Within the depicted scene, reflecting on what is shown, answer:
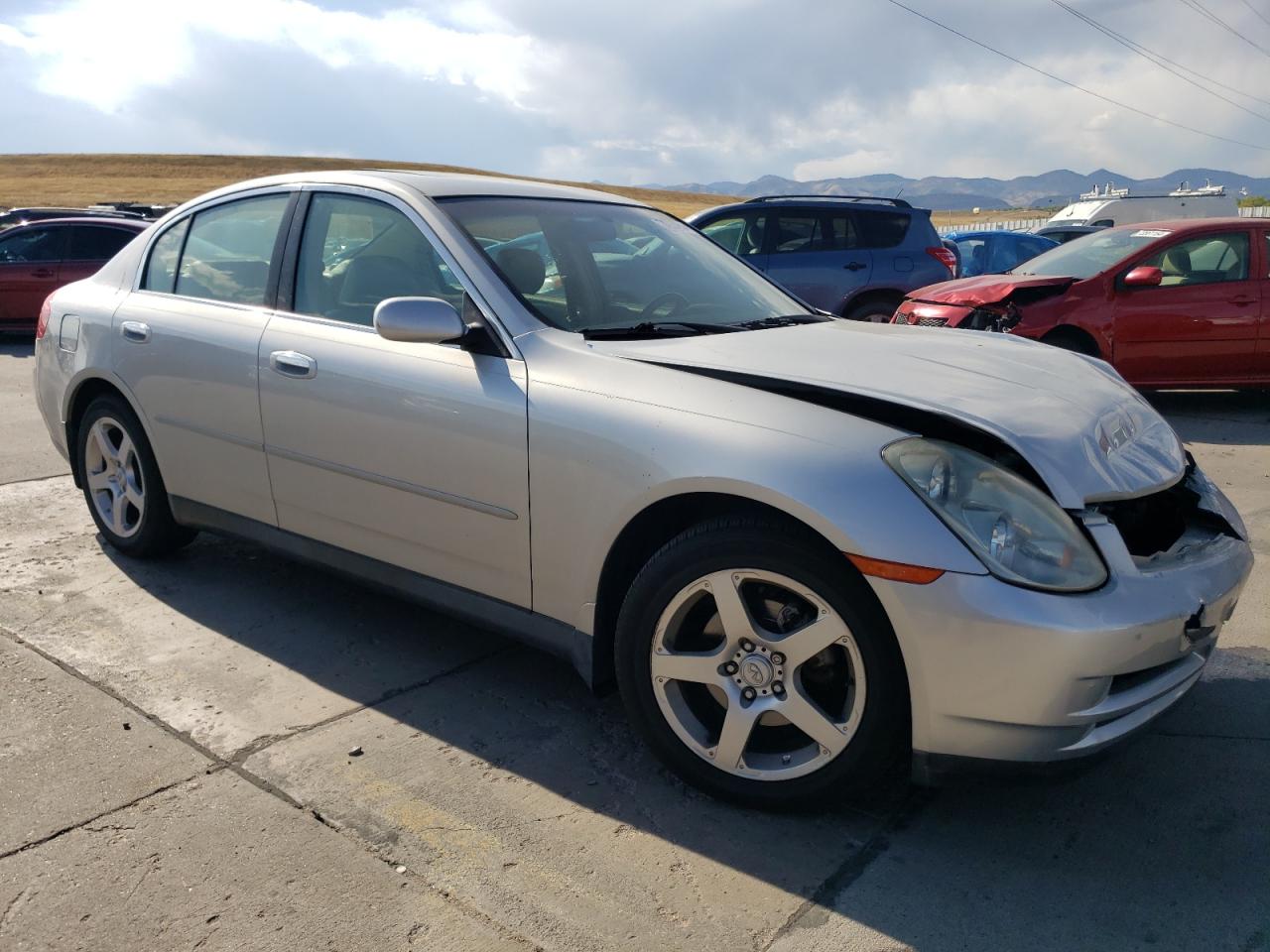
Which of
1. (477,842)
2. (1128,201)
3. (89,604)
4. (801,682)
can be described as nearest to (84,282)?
(89,604)

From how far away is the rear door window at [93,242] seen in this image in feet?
42.2

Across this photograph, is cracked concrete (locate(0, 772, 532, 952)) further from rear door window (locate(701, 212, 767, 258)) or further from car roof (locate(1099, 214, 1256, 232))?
rear door window (locate(701, 212, 767, 258))

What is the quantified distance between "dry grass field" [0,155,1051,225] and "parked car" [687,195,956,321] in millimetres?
47101

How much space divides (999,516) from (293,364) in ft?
7.64

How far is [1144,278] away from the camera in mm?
8195

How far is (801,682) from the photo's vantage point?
8.87 ft

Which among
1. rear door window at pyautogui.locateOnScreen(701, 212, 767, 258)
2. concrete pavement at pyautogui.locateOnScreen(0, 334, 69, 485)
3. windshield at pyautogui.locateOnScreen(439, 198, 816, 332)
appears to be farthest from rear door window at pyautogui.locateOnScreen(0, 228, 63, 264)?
windshield at pyautogui.locateOnScreen(439, 198, 816, 332)

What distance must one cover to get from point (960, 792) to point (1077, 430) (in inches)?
40.0

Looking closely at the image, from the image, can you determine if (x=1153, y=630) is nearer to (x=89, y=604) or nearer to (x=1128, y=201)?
(x=89, y=604)

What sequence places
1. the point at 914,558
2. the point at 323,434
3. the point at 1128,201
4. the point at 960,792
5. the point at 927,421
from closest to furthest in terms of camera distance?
the point at 914,558 → the point at 927,421 → the point at 960,792 → the point at 323,434 → the point at 1128,201

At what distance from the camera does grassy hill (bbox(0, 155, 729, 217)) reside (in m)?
59.6

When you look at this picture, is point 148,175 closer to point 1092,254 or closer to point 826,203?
point 826,203

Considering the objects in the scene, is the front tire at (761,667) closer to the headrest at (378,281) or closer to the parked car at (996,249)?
the headrest at (378,281)

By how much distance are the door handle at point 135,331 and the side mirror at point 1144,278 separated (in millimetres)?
6984
